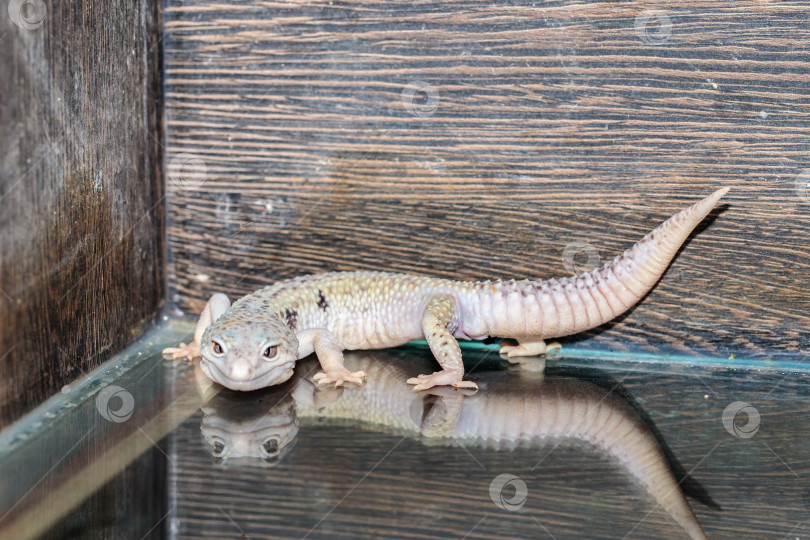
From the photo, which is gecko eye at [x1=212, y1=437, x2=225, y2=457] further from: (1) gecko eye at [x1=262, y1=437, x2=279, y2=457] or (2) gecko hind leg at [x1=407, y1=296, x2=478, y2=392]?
(2) gecko hind leg at [x1=407, y1=296, x2=478, y2=392]

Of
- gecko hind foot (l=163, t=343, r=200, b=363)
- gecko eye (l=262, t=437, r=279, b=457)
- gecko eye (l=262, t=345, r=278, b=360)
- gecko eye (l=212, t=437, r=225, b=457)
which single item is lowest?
gecko hind foot (l=163, t=343, r=200, b=363)

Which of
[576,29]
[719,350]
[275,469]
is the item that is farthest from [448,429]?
[576,29]

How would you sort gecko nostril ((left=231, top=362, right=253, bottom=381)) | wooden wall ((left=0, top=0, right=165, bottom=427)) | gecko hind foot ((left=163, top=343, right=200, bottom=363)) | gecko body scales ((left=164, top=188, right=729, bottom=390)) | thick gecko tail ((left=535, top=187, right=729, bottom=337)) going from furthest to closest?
gecko hind foot ((left=163, top=343, right=200, bottom=363)), thick gecko tail ((left=535, top=187, right=729, bottom=337)), gecko body scales ((left=164, top=188, right=729, bottom=390)), gecko nostril ((left=231, top=362, right=253, bottom=381)), wooden wall ((left=0, top=0, right=165, bottom=427))

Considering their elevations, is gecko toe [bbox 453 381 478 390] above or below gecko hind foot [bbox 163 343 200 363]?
above

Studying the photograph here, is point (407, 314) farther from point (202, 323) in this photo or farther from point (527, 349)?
point (202, 323)

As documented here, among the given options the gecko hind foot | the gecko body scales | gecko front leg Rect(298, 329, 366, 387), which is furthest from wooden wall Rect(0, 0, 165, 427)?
gecko front leg Rect(298, 329, 366, 387)

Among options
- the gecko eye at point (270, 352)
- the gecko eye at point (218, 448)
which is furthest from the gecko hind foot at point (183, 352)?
the gecko eye at point (218, 448)
